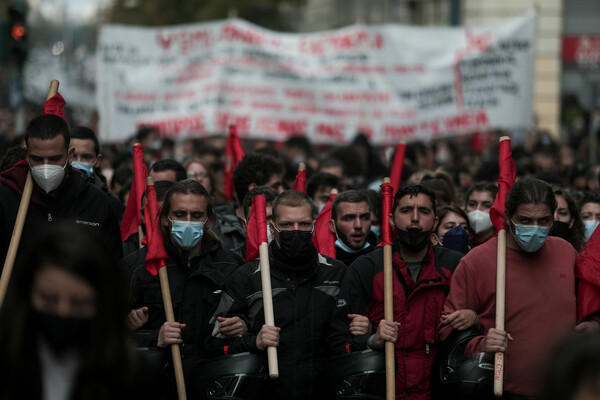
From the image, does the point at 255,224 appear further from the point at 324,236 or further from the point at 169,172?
the point at 169,172

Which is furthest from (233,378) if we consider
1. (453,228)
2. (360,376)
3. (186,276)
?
(453,228)

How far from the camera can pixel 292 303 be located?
5098 mm

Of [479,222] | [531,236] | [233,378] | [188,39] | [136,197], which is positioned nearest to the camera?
[233,378]

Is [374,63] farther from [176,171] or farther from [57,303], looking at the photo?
[57,303]

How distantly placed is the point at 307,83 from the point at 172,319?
7.93 meters

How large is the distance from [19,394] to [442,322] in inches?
106

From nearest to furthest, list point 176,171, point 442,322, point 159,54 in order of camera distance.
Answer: point 442,322 < point 176,171 < point 159,54

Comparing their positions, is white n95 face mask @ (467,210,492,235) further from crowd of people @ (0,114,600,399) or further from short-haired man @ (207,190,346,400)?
short-haired man @ (207,190,346,400)

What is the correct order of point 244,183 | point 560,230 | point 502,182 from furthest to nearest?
point 244,183 → point 560,230 → point 502,182

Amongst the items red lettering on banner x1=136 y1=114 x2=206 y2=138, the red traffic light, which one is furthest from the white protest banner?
the red traffic light

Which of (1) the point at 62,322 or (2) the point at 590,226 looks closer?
(1) the point at 62,322

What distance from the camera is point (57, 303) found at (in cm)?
258

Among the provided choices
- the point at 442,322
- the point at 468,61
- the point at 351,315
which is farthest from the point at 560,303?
the point at 468,61

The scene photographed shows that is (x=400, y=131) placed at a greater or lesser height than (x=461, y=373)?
greater
